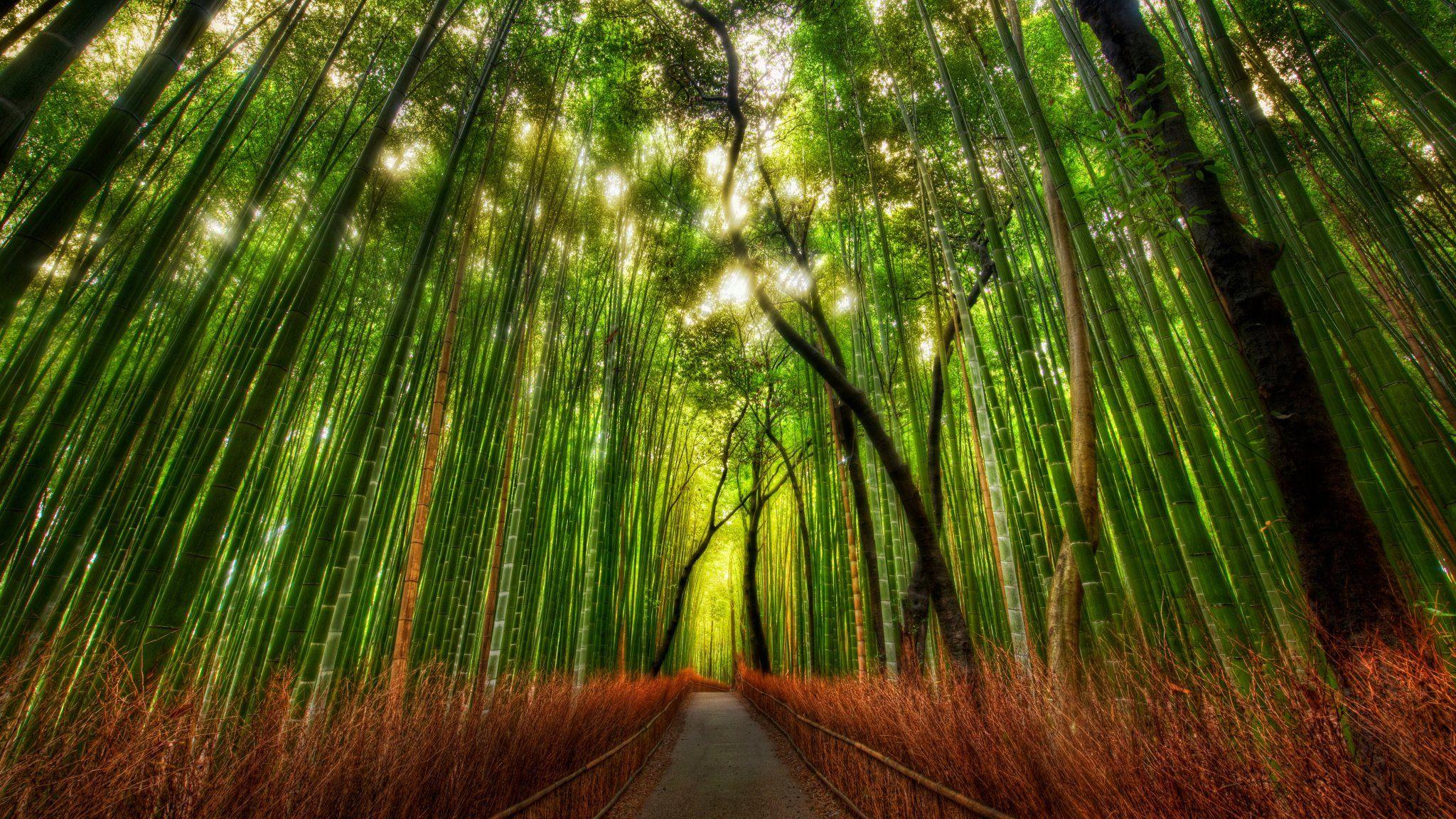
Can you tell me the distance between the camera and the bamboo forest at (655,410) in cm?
101

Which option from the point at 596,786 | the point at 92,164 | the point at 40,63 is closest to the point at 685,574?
the point at 596,786

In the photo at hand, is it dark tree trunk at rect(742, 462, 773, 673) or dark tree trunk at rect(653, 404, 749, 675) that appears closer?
dark tree trunk at rect(653, 404, 749, 675)

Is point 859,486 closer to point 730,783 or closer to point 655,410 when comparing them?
point 730,783

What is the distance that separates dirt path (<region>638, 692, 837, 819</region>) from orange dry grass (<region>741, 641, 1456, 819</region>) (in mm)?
1552

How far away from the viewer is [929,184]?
2.40 m

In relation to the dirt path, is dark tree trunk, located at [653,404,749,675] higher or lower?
higher

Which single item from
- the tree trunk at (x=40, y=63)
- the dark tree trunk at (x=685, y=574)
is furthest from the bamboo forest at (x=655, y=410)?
the dark tree trunk at (x=685, y=574)

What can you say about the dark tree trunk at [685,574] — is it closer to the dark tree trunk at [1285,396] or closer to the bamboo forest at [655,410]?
the bamboo forest at [655,410]

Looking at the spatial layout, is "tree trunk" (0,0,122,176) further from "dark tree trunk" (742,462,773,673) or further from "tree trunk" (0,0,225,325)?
"dark tree trunk" (742,462,773,673)

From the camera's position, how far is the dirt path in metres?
3.05

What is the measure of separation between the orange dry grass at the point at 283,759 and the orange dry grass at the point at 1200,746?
1.53 m

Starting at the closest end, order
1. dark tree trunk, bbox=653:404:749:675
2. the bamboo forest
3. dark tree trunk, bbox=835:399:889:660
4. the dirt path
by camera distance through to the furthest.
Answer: the bamboo forest < the dirt path < dark tree trunk, bbox=835:399:889:660 < dark tree trunk, bbox=653:404:749:675

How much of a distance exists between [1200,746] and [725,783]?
3.49 meters

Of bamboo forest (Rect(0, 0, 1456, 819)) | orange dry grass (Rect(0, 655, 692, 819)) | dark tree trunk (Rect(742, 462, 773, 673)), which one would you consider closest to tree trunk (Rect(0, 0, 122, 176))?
bamboo forest (Rect(0, 0, 1456, 819))
